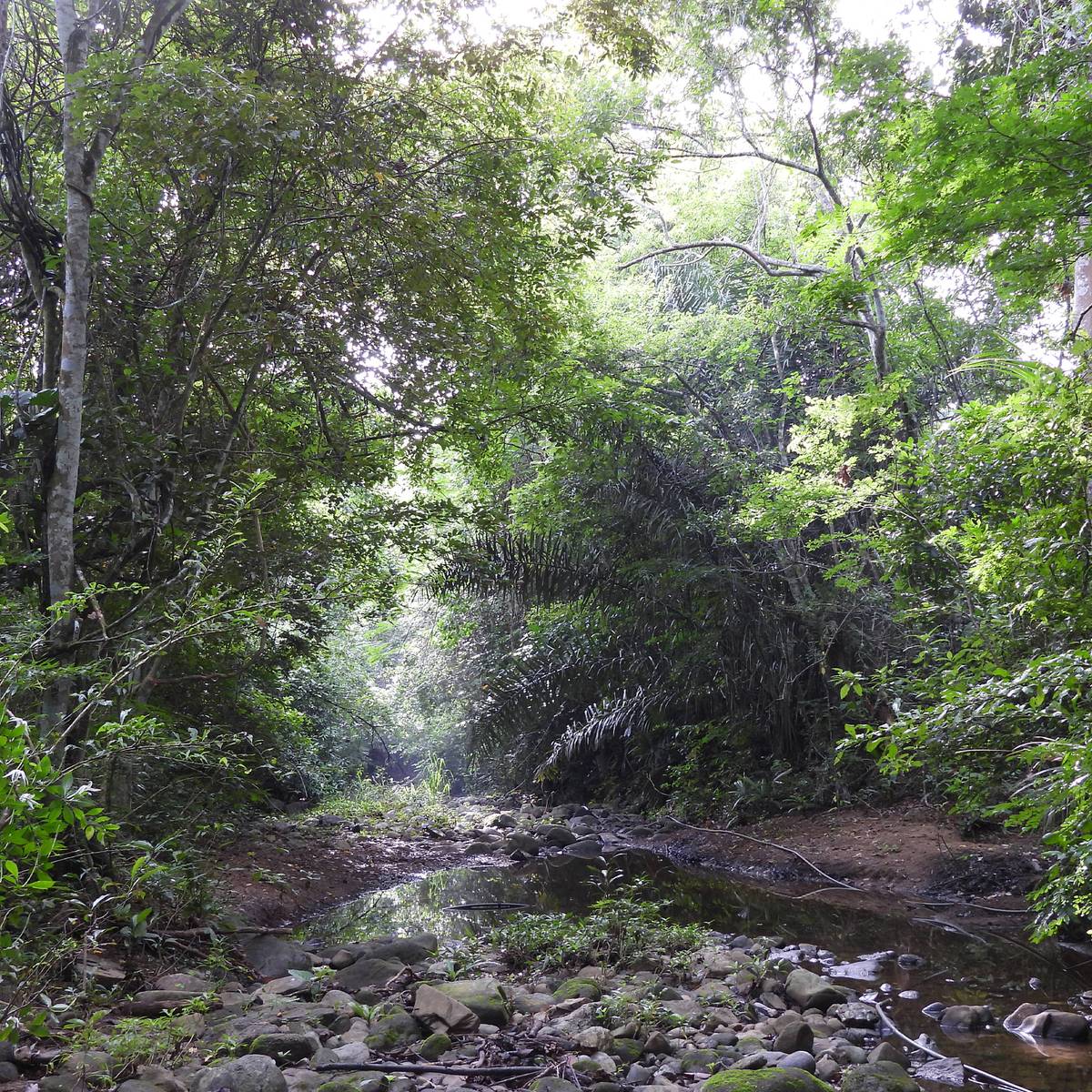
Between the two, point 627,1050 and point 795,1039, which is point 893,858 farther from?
point 627,1050

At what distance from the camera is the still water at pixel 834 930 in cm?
386

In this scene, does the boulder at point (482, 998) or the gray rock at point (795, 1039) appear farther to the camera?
the boulder at point (482, 998)

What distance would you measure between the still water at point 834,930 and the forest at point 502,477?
174mm

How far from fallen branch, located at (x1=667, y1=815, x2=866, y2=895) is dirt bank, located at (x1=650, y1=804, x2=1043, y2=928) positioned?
41 millimetres

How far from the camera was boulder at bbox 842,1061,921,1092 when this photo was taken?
10.8 feet

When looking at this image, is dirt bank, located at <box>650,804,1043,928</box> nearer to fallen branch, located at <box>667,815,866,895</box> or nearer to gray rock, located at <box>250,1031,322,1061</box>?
fallen branch, located at <box>667,815,866,895</box>

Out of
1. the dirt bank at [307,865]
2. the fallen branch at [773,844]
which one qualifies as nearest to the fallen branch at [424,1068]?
the dirt bank at [307,865]

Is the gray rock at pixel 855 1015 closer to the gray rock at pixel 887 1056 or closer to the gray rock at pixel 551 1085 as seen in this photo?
the gray rock at pixel 887 1056

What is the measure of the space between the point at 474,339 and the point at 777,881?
5.86 metres

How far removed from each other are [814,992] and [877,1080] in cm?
120

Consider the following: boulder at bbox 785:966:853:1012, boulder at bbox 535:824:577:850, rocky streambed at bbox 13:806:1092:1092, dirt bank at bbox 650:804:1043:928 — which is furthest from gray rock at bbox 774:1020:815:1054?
boulder at bbox 535:824:577:850

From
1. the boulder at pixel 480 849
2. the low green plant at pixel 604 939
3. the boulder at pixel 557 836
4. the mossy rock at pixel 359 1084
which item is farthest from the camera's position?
the boulder at pixel 557 836

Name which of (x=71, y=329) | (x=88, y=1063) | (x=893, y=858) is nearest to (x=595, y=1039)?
(x=88, y=1063)

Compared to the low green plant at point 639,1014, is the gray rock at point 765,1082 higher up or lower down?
higher up
